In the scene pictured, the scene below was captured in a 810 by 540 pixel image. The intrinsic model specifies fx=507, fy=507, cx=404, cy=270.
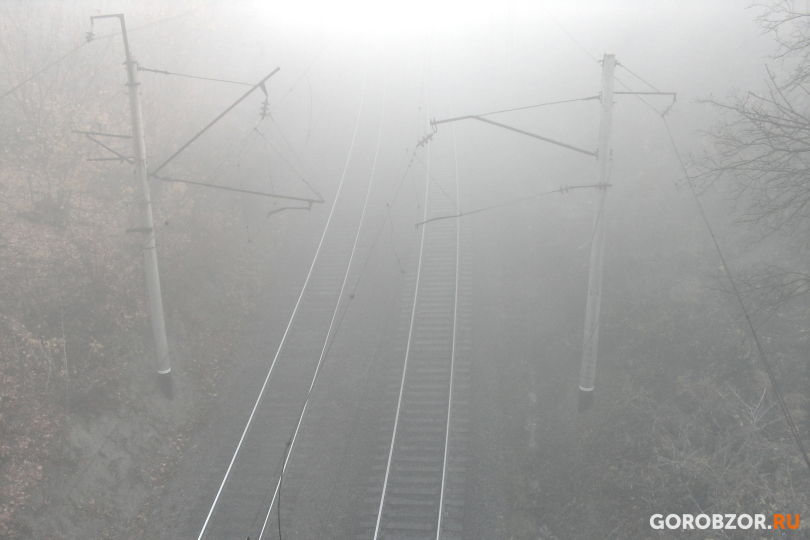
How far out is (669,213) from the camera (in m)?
16.0

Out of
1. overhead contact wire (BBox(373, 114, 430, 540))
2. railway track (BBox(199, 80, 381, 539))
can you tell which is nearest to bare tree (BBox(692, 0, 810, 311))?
overhead contact wire (BBox(373, 114, 430, 540))

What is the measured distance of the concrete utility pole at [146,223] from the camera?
10.5 meters

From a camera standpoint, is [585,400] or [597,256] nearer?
[597,256]

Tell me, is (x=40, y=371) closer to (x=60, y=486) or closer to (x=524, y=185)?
(x=60, y=486)

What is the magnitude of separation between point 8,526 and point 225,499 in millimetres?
3713

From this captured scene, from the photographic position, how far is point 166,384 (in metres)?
12.7

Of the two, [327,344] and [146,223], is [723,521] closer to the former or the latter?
[327,344]

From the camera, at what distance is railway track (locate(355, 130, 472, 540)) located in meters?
10.4

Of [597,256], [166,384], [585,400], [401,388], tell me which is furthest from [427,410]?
[166,384]

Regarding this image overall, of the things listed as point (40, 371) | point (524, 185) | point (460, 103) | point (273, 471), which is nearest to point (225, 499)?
point (273, 471)

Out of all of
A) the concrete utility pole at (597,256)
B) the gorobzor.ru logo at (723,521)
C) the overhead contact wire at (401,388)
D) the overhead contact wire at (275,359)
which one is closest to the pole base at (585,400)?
the concrete utility pole at (597,256)

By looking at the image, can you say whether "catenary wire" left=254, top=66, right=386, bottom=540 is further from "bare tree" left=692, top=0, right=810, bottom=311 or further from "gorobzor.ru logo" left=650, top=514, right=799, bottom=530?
"bare tree" left=692, top=0, right=810, bottom=311

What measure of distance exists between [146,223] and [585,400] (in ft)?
35.1

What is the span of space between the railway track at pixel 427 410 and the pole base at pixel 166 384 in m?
5.40
